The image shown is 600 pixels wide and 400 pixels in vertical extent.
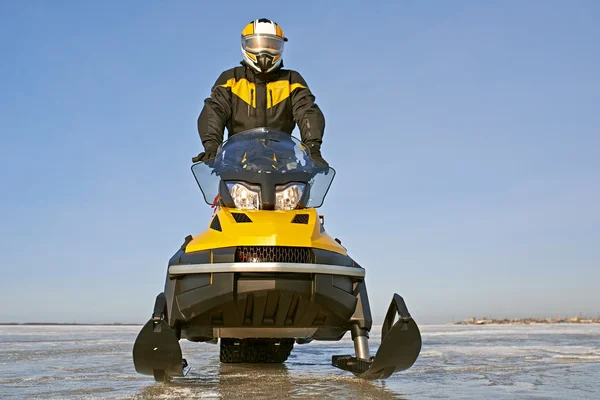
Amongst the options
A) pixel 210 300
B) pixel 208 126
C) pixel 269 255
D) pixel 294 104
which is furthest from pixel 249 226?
pixel 294 104

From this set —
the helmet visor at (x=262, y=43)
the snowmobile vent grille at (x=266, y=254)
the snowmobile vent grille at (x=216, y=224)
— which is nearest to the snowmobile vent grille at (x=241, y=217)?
the snowmobile vent grille at (x=216, y=224)

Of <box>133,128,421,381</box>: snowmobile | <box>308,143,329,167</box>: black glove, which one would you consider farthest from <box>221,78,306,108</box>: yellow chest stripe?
<box>133,128,421,381</box>: snowmobile

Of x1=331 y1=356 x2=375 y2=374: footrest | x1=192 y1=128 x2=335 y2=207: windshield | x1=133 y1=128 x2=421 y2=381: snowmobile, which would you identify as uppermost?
x1=192 y1=128 x2=335 y2=207: windshield

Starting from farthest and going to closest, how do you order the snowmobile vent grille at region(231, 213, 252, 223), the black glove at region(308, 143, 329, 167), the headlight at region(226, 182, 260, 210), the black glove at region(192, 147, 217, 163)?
the black glove at region(308, 143, 329, 167) < the black glove at region(192, 147, 217, 163) < the headlight at region(226, 182, 260, 210) < the snowmobile vent grille at region(231, 213, 252, 223)

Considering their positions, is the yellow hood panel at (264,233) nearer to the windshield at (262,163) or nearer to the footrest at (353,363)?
the windshield at (262,163)

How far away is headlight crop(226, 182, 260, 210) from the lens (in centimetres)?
392

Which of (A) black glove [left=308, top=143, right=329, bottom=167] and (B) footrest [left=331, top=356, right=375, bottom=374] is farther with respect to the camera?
(A) black glove [left=308, top=143, right=329, bottom=167]

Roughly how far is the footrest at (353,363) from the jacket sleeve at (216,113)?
2002mm

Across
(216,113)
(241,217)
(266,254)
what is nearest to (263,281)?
(266,254)

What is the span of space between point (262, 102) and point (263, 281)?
2323 mm

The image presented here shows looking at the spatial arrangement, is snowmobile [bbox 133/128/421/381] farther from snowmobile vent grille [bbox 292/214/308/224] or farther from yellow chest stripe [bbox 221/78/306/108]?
yellow chest stripe [bbox 221/78/306/108]

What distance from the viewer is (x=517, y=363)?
5.36 metres

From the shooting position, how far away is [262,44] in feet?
16.4

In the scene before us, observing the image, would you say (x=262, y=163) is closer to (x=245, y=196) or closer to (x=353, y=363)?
(x=245, y=196)
